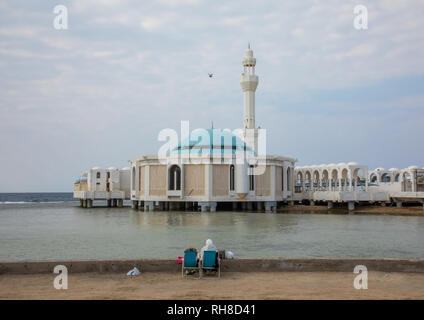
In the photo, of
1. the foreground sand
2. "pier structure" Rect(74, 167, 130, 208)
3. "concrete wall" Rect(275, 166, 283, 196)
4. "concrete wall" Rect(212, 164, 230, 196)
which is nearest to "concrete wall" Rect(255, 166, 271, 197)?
"concrete wall" Rect(275, 166, 283, 196)

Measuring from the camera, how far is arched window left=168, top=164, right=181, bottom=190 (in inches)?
2140

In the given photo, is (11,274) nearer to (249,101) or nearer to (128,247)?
(128,247)

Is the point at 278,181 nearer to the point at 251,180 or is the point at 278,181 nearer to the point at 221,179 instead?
the point at 251,180

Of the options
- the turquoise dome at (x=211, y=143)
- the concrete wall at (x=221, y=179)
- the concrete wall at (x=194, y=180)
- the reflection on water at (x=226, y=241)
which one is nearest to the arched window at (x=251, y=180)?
the concrete wall at (x=221, y=179)

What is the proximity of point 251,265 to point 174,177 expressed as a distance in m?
43.2

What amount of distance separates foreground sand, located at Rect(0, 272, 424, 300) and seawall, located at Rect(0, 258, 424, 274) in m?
0.24

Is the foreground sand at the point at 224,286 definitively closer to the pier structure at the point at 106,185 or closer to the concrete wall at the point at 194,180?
the concrete wall at the point at 194,180

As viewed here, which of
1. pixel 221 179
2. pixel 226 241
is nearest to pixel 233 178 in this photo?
pixel 221 179

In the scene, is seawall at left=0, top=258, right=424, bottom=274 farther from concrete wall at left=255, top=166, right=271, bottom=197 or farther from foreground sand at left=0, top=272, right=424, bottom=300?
concrete wall at left=255, top=166, right=271, bottom=197

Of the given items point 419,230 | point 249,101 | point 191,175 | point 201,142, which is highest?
point 249,101

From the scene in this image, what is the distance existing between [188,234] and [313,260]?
17.1 m

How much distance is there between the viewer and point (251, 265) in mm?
11766

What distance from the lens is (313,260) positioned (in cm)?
1180
